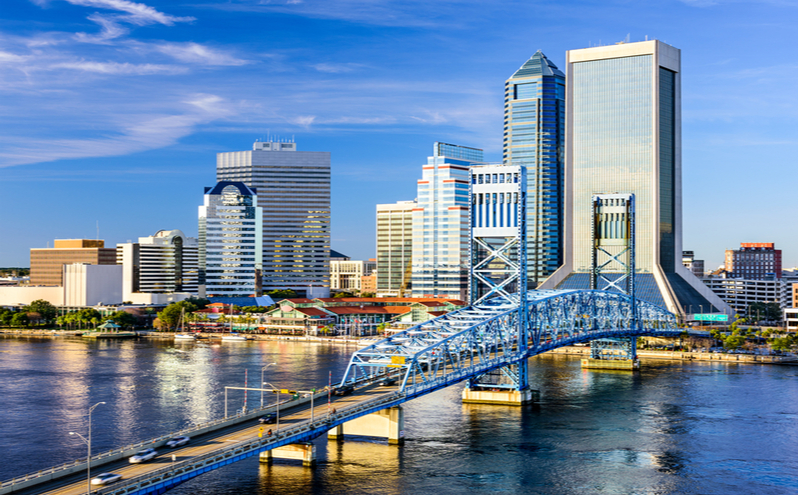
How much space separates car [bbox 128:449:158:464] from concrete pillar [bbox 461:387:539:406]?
166 feet

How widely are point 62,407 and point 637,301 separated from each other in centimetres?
10376

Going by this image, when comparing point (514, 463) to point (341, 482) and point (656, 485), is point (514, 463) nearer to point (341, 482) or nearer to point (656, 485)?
point (656, 485)

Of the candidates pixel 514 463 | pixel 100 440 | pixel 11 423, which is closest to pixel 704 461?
pixel 514 463

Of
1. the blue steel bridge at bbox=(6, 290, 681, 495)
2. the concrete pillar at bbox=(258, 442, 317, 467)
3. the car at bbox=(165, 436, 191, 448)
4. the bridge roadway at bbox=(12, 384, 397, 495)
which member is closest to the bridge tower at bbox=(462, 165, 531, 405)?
the blue steel bridge at bbox=(6, 290, 681, 495)

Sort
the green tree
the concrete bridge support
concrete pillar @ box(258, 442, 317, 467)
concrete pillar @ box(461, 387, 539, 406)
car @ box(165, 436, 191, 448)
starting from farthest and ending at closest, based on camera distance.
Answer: the green tree → concrete pillar @ box(461, 387, 539, 406) → the concrete bridge support → concrete pillar @ box(258, 442, 317, 467) → car @ box(165, 436, 191, 448)

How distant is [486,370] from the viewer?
94.4 m

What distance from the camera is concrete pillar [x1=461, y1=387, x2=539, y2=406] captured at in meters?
103

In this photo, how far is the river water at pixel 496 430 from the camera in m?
68.8

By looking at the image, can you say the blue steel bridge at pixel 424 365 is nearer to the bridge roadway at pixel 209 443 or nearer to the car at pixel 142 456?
the bridge roadway at pixel 209 443

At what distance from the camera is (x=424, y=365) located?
113m

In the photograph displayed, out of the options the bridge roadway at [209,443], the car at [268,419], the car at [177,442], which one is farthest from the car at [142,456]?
the car at [268,419]

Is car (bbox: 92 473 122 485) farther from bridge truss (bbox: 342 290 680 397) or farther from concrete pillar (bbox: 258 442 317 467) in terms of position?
bridge truss (bbox: 342 290 680 397)

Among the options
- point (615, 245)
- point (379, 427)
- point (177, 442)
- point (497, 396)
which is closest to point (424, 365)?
point (497, 396)

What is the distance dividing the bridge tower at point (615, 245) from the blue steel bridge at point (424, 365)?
4.03 metres
